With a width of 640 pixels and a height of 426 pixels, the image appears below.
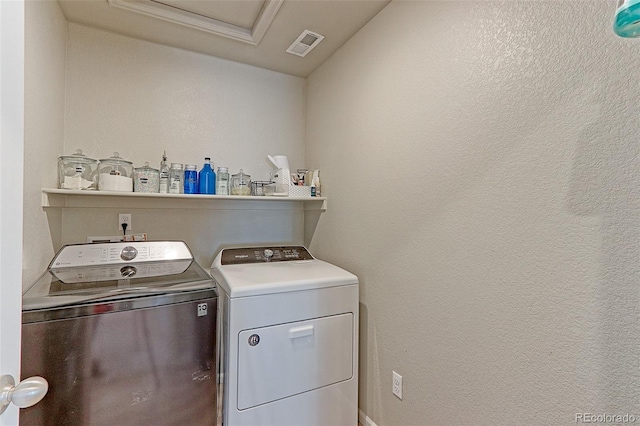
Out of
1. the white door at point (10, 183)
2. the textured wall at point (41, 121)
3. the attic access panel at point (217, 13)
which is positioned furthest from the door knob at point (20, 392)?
the attic access panel at point (217, 13)

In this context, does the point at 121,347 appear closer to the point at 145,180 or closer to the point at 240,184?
the point at 145,180

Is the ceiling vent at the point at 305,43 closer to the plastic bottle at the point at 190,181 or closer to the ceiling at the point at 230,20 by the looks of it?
the ceiling at the point at 230,20

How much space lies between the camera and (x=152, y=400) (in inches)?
46.8

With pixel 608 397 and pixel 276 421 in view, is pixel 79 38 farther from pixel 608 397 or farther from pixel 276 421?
pixel 608 397

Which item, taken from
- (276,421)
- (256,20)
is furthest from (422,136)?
(276,421)

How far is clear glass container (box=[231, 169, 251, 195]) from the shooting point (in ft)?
7.02

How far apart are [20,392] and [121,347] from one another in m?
0.66

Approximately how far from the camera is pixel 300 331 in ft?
5.08

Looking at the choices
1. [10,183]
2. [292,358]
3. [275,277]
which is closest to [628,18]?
[10,183]

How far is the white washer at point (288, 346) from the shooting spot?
1434 millimetres

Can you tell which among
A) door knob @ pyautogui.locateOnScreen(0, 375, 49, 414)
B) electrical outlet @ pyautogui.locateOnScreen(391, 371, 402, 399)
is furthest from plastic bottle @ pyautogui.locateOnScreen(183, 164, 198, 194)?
electrical outlet @ pyautogui.locateOnScreen(391, 371, 402, 399)

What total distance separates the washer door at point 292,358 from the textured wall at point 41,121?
1.01 m

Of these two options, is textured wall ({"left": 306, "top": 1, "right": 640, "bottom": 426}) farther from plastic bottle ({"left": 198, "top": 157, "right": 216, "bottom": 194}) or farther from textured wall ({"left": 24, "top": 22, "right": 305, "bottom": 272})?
plastic bottle ({"left": 198, "top": 157, "right": 216, "bottom": 194})

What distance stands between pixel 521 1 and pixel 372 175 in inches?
37.7
